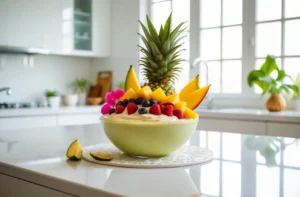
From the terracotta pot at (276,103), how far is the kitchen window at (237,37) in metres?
0.43

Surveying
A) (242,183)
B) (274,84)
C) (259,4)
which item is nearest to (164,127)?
(242,183)

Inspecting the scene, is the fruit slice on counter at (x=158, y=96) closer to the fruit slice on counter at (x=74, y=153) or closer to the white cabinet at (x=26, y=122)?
the fruit slice on counter at (x=74, y=153)

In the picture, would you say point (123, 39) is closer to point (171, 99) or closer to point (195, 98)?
point (195, 98)

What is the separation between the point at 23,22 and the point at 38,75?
0.72 metres

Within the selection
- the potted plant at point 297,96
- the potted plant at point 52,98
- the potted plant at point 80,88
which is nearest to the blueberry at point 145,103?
the potted plant at point 297,96

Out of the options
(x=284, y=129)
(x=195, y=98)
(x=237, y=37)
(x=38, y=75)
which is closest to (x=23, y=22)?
(x=38, y=75)

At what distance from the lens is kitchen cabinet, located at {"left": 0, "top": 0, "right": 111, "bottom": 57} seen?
3529 mm

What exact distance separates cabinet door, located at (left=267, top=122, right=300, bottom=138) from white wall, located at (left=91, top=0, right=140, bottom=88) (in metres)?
1.93

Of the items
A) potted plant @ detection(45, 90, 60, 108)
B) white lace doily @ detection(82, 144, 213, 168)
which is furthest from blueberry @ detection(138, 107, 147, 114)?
potted plant @ detection(45, 90, 60, 108)

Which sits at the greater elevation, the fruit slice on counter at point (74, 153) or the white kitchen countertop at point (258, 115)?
the fruit slice on counter at point (74, 153)

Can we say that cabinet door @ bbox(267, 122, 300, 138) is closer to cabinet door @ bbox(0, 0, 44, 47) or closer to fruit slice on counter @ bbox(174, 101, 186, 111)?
fruit slice on counter @ bbox(174, 101, 186, 111)

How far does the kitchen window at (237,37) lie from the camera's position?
336 centimetres

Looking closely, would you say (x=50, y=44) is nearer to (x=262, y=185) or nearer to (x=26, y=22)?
(x=26, y=22)

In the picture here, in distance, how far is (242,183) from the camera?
32.4 inches
